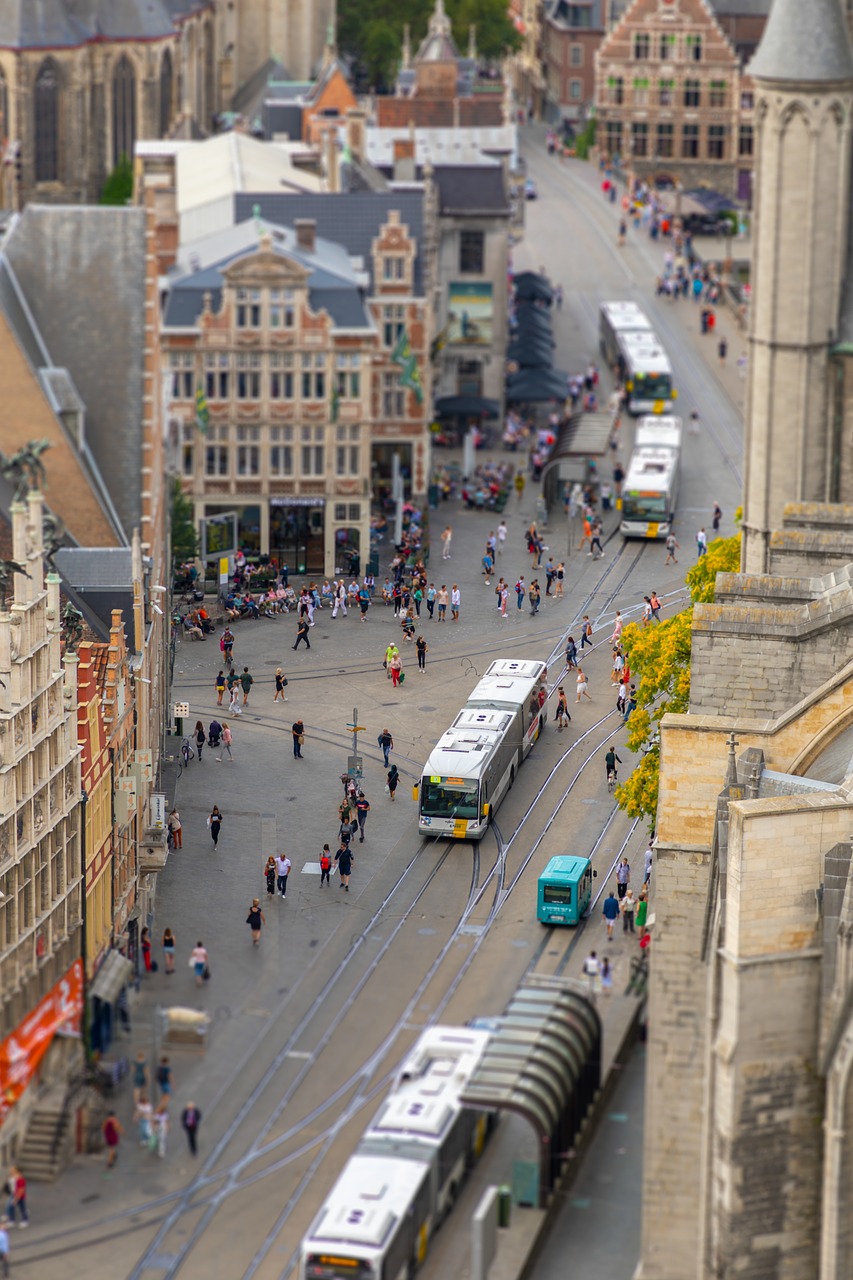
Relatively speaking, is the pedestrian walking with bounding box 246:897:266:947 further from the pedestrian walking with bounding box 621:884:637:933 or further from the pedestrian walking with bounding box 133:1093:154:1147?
the pedestrian walking with bounding box 133:1093:154:1147

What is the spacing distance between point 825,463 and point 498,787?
1880 centimetres

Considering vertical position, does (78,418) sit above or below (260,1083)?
above

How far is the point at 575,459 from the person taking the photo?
15238cm

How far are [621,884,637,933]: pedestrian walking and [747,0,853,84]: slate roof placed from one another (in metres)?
31.9

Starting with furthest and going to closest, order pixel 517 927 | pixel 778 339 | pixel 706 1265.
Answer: pixel 778 339
pixel 517 927
pixel 706 1265

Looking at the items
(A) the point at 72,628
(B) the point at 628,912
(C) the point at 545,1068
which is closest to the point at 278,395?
(A) the point at 72,628

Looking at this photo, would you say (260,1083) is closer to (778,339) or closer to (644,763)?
(644,763)

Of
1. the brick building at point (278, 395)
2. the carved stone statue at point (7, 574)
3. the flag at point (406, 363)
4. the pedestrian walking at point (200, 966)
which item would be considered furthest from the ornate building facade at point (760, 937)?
the flag at point (406, 363)

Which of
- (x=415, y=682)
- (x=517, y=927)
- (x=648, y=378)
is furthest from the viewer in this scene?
(x=648, y=378)

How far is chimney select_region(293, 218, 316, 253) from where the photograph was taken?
14312 centimetres

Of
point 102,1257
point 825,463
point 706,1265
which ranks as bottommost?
point 102,1257

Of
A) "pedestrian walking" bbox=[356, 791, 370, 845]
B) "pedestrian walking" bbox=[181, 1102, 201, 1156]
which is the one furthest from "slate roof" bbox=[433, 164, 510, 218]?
"pedestrian walking" bbox=[181, 1102, 201, 1156]

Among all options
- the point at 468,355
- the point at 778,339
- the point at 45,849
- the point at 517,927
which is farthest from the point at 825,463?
the point at 468,355

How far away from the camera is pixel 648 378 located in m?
172
